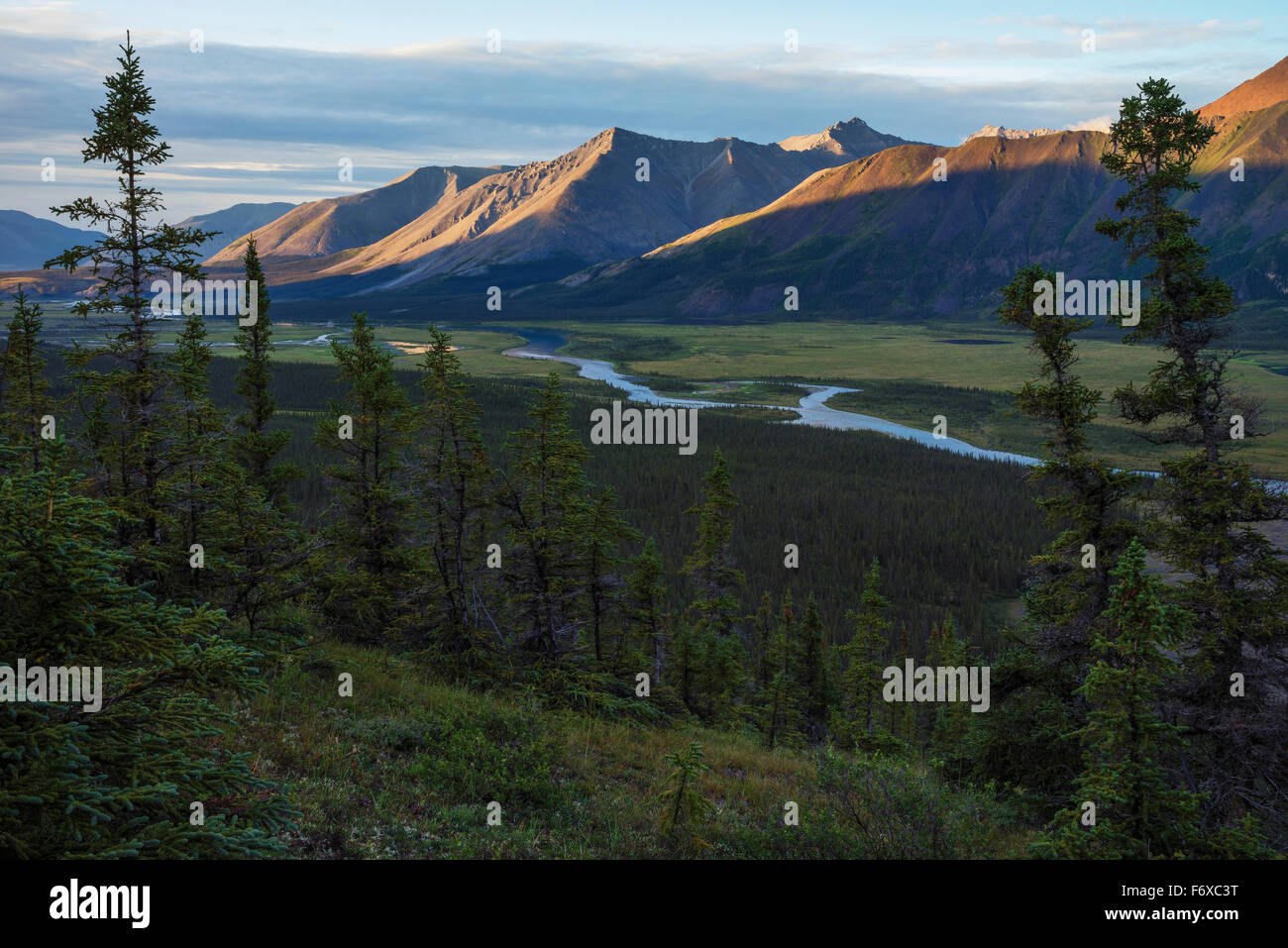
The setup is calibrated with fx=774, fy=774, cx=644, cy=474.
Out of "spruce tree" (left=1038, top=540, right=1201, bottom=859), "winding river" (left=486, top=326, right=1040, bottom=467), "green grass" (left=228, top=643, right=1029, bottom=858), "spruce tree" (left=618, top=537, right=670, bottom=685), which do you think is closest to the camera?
"spruce tree" (left=1038, top=540, right=1201, bottom=859)

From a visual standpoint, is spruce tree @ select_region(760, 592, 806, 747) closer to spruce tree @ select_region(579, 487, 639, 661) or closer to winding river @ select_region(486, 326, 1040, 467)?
spruce tree @ select_region(579, 487, 639, 661)

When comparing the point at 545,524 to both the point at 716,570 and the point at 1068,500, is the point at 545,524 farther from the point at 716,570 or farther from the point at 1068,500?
the point at 716,570

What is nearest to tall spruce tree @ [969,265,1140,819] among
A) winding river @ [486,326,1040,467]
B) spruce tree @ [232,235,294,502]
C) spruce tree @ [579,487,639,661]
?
spruce tree @ [579,487,639,661]

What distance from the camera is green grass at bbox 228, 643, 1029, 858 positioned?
10.1 metres

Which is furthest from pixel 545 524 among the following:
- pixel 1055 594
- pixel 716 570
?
pixel 716 570

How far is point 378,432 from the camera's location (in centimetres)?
2397

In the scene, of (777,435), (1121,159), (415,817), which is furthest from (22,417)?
(777,435)

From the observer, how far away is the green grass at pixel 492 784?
10117mm

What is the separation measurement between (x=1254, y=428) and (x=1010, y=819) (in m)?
10.1

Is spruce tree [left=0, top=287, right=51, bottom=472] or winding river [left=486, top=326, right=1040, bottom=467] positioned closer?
spruce tree [left=0, top=287, right=51, bottom=472]

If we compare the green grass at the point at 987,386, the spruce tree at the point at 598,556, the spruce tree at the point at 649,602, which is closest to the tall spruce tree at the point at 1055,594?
the spruce tree at the point at 598,556

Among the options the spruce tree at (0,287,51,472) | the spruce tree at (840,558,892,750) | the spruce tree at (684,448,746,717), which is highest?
the spruce tree at (0,287,51,472)

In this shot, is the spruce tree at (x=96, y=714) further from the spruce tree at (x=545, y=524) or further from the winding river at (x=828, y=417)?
the winding river at (x=828, y=417)

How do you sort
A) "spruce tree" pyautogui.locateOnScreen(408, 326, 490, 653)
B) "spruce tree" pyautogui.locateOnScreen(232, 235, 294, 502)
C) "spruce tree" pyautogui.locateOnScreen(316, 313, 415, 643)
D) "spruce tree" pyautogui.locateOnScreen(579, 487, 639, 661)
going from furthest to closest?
"spruce tree" pyautogui.locateOnScreen(232, 235, 294, 502), "spruce tree" pyautogui.locateOnScreen(579, 487, 639, 661), "spruce tree" pyautogui.locateOnScreen(316, 313, 415, 643), "spruce tree" pyautogui.locateOnScreen(408, 326, 490, 653)
